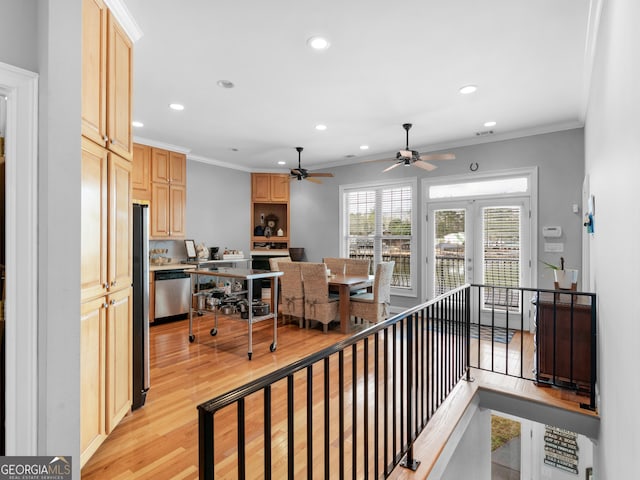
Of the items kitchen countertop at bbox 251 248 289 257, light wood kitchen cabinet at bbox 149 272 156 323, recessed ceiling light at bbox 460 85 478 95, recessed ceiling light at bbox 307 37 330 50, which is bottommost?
light wood kitchen cabinet at bbox 149 272 156 323

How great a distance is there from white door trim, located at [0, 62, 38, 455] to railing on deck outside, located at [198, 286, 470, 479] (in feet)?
2.76

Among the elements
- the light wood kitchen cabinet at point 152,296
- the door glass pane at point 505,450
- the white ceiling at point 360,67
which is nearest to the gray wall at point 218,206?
the light wood kitchen cabinet at point 152,296

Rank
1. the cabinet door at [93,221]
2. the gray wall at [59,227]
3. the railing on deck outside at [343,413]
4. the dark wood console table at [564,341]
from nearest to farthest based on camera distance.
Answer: the railing on deck outside at [343,413]
the gray wall at [59,227]
the cabinet door at [93,221]
the dark wood console table at [564,341]

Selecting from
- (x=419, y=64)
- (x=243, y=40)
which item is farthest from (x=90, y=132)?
(x=419, y=64)

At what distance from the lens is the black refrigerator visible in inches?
99.3

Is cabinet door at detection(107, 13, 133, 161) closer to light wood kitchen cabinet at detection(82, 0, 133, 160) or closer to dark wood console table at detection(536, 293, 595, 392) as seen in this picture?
light wood kitchen cabinet at detection(82, 0, 133, 160)

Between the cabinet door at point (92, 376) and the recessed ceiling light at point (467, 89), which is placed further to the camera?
the recessed ceiling light at point (467, 89)

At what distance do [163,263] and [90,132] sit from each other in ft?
13.1

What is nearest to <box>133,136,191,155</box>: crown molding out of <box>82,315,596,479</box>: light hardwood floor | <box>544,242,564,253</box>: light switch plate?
<box>82,315,596,479</box>: light hardwood floor

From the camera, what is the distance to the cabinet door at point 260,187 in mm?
7047

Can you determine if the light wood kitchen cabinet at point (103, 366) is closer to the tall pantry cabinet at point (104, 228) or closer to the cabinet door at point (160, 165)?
the tall pantry cabinet at point (104, 228)

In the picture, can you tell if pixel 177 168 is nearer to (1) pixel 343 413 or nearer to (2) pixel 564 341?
(1) pixel 343 413

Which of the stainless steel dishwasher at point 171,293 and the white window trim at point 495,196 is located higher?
the white window trim at point 495,196

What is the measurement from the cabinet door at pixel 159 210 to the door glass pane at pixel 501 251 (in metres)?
4.90
